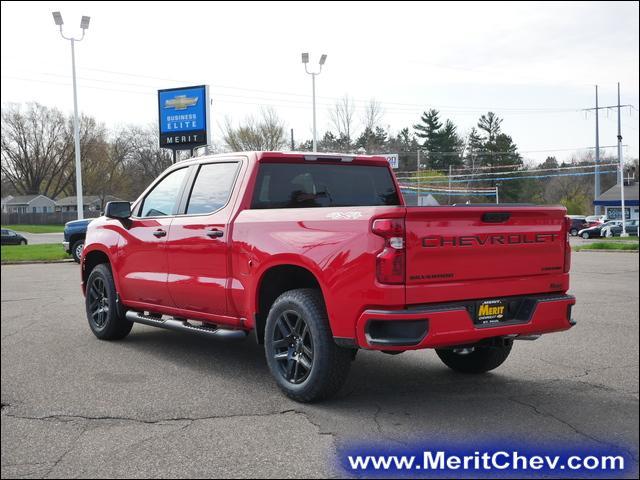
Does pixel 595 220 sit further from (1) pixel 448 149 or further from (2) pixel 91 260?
(2) pixel 91 260

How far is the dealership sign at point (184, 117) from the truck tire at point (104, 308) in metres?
17.3

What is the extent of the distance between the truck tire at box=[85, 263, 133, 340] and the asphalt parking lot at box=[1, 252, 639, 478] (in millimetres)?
170

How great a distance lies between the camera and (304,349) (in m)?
4.95

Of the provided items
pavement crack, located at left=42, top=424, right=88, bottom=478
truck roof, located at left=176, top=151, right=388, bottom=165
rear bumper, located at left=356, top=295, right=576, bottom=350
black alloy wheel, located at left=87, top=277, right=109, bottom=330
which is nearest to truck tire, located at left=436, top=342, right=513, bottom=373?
rear bumper, located at left=356, top=295, right=576, bottom=350

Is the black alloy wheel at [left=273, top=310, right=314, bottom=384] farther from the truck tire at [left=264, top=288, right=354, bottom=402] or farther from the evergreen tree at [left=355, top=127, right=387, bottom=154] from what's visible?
the evergreen tree at [left=355, top=127, right=387, bottom=154]

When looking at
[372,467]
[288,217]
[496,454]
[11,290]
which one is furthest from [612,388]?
[11,290]

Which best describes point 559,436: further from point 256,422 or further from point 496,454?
point 256,422

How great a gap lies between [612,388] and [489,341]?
3.72ft

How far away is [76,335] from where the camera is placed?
25.2 feet

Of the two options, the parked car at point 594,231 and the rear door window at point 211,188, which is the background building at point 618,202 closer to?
the parked car at point 594,231

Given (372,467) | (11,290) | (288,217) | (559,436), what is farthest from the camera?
(11,290)

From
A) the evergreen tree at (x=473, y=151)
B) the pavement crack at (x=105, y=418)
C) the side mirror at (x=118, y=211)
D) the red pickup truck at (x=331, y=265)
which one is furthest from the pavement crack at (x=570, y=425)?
the evergreen tree at (x=473, y=151)

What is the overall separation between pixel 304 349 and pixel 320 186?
5.68ft

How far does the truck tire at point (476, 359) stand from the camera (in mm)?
5664
